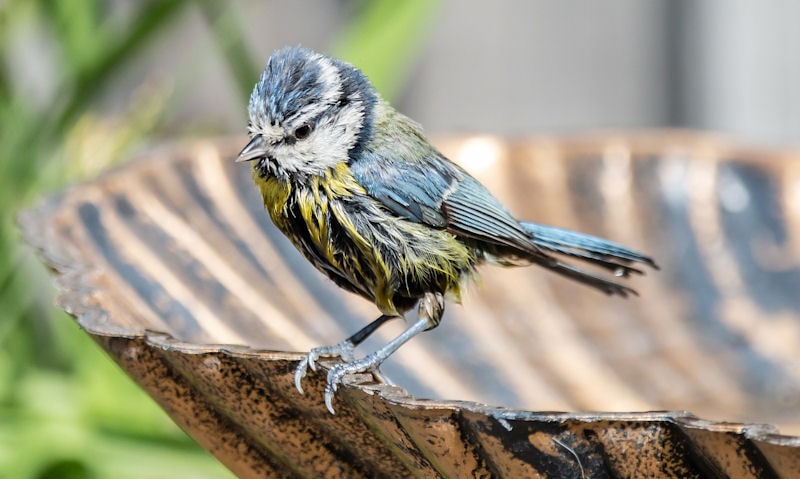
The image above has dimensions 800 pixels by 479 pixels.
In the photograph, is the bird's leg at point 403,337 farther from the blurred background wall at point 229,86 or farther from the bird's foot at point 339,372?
the blurred background wall at point 229,86

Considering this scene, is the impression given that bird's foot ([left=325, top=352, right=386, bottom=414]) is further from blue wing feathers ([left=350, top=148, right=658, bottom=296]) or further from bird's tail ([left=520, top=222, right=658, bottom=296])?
bird's tail ([left=520, top=222, right=658, bottom=296])

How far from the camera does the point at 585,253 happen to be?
5.08ft

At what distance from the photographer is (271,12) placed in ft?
13.2

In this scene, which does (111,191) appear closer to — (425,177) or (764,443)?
(425,177)

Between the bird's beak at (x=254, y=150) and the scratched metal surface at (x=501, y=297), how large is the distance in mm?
238

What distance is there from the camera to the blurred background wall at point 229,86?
7.40ft

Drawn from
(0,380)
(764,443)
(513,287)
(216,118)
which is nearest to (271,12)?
(216,118)

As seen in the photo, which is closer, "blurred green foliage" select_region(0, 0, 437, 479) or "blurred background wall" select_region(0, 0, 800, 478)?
"blurred green foliage" select_region(0, 0, 437, 479)

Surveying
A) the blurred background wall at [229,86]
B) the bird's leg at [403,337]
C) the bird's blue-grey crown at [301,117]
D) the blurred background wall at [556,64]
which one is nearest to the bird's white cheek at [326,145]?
the bird's blue-grey crown at [301,117]

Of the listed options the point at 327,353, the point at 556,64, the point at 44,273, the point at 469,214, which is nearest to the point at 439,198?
the point at 469,214

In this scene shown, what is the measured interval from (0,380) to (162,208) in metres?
0.98

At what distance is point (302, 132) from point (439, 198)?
8.5 inches

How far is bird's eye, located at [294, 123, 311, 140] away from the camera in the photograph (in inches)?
55.9

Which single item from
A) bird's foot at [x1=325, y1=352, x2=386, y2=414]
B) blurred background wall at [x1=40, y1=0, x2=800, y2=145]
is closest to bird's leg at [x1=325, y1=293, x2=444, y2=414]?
bird's foot at [x1=325, y1=352, x2=386, y2=414]
